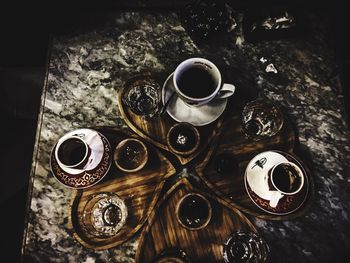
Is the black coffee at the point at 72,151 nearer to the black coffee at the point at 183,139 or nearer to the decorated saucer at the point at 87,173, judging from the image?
the decorated saucer at the point at 87,173

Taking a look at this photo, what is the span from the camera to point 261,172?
1.40 m

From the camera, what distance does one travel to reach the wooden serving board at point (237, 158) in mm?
1440

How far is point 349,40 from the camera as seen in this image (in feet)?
6.51

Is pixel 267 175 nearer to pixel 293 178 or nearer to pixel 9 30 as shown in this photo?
pixel 293 178

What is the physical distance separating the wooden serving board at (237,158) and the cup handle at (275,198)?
0.08 m

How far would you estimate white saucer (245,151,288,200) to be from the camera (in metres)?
1.37

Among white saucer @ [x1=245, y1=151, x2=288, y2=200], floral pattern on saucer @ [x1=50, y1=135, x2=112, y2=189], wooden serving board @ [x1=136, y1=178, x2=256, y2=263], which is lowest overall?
wooden serving board @ [x1=136, y1=178, x2=256, y2=263]

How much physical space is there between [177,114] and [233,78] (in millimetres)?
409

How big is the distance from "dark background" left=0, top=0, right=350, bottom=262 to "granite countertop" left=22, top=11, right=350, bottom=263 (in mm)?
98

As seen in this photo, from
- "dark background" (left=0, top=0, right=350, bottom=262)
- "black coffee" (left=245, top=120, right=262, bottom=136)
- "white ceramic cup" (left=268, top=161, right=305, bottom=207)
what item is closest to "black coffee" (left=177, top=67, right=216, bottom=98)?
"black coffee" (left=245, top=120, right=262, bottom=136)

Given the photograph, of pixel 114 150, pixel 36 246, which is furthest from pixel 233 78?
pixel 36 246

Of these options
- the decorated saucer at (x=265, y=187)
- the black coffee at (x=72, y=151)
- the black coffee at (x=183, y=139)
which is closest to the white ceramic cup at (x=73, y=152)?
the black coffee at (x=72, y=151)

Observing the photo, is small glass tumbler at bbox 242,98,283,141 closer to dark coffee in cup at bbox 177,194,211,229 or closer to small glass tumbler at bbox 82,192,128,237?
dark coffee in cup at bbox 177,194,211,229

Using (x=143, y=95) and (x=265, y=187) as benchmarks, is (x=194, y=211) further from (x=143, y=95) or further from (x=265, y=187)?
(x=143, y=95)
